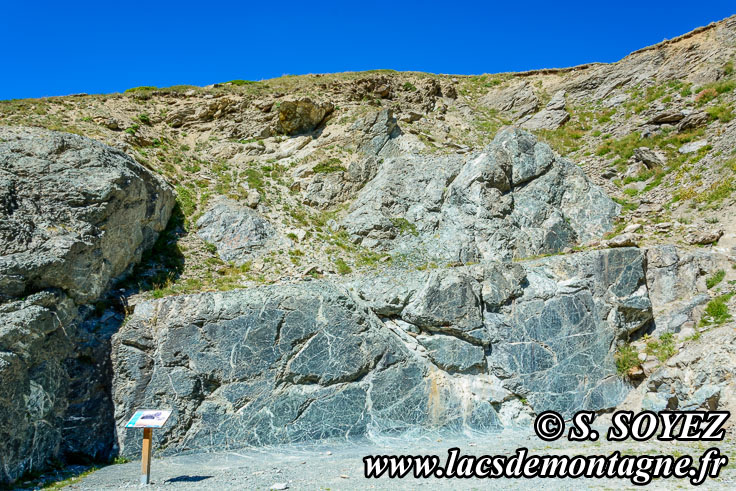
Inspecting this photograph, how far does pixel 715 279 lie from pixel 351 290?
10.6 metres

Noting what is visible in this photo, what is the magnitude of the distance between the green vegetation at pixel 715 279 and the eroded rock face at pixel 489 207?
4.90m

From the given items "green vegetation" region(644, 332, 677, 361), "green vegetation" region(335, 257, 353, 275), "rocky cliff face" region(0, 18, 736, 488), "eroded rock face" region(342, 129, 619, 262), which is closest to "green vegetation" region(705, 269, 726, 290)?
"rocky cliff face" region(0, 18, 736, 488)

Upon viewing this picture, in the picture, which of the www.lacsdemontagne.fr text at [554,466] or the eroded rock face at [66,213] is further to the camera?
the eroded rock face at [66,213]

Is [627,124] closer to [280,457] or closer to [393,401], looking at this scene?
[393,401]

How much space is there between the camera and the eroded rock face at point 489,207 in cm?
1847

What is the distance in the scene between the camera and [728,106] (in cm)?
2231

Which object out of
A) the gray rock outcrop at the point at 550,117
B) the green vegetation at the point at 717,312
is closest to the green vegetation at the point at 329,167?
the gray rock outcrop at the point at 550,117

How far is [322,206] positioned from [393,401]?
11.7 m

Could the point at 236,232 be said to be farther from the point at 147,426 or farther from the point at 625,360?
the point at 625,360

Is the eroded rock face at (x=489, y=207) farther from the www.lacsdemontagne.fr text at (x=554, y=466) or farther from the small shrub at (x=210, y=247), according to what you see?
the www.lacsdemontagne.fr text at (x=554, y=466)

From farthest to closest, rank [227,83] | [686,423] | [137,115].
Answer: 1. [227,83]
2. [137,115]
3. [686,423]

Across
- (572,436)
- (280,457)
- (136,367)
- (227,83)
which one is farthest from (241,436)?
(227,83)

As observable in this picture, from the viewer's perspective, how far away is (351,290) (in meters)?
14.2

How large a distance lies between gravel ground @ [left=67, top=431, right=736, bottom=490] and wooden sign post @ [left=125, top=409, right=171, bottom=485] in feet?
0.89
